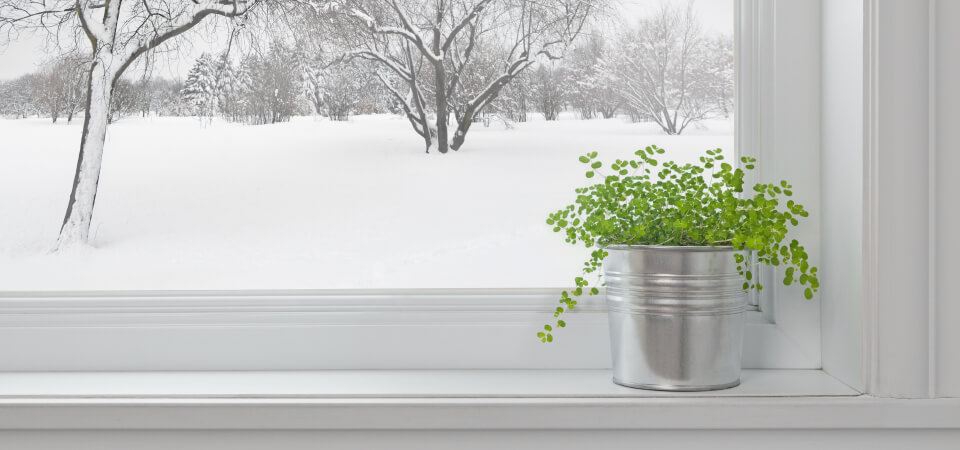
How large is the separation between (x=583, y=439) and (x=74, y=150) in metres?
0.95

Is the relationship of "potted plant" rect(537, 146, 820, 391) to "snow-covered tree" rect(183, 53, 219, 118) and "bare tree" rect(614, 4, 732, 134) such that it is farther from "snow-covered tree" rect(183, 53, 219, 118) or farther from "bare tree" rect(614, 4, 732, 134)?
"snow-covered tree" rect(183, 53, 219, 118)

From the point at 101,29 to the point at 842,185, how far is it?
120 centimetres

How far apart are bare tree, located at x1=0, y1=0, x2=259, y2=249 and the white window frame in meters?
0.23

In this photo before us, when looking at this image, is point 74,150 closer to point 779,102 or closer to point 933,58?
point 779,102

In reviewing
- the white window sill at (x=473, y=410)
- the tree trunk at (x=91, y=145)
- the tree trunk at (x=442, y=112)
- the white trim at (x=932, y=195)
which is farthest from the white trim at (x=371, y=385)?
the tree trunk at (x=442, y=112)

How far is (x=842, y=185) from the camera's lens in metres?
1.07

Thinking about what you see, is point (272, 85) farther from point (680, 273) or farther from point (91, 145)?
point (680, 273)

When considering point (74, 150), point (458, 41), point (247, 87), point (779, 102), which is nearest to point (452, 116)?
A: point (458, 41)

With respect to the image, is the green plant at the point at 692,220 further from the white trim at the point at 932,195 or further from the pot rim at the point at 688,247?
the white trim at the point at 932,195

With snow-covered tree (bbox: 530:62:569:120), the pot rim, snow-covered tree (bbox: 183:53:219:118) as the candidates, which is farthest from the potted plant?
snow-covered tree (bbox: 183:53:219:118)

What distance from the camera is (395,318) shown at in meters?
1.22

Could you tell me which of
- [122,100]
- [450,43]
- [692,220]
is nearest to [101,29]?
[122,100]

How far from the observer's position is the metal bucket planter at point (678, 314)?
3.34 feet

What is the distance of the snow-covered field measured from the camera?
1.25m
